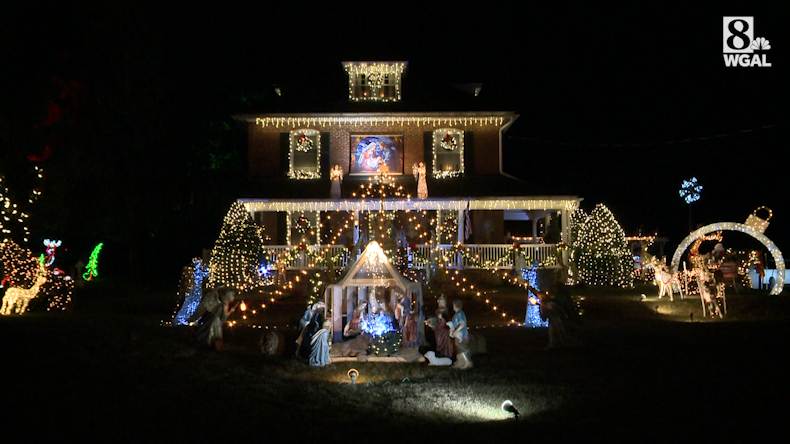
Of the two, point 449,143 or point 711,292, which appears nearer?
point 711,292

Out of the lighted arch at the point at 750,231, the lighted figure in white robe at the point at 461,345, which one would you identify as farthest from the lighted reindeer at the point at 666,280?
the lighted figure in white robe at the point at 461,345

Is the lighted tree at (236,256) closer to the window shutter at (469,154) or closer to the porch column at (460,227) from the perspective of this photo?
the porch column at (460,227)

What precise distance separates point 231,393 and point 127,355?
371 centimetres

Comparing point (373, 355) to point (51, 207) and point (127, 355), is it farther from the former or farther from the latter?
point (51, 207)

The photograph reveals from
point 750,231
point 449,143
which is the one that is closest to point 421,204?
point 449,143

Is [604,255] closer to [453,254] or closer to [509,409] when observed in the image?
[453,254]

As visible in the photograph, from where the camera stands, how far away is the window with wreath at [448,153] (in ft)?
93.2

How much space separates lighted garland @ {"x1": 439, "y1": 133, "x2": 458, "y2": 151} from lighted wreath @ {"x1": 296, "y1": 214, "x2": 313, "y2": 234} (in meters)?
6.14

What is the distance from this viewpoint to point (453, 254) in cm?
2491

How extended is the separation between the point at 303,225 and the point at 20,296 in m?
10.6

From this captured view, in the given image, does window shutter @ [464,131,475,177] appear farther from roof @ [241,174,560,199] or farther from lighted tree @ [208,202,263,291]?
lighted tree @ [208,202,263,291]

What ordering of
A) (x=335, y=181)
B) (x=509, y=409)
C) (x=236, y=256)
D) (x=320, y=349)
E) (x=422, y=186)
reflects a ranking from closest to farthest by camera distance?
1. (x=509, y=409)
2. (x=320, y=349)
3. (x=236, y=256)
4. (x=335, y=181)
5. (x=422, y=186)

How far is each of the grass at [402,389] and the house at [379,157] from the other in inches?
456

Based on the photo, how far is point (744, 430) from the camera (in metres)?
7.53
